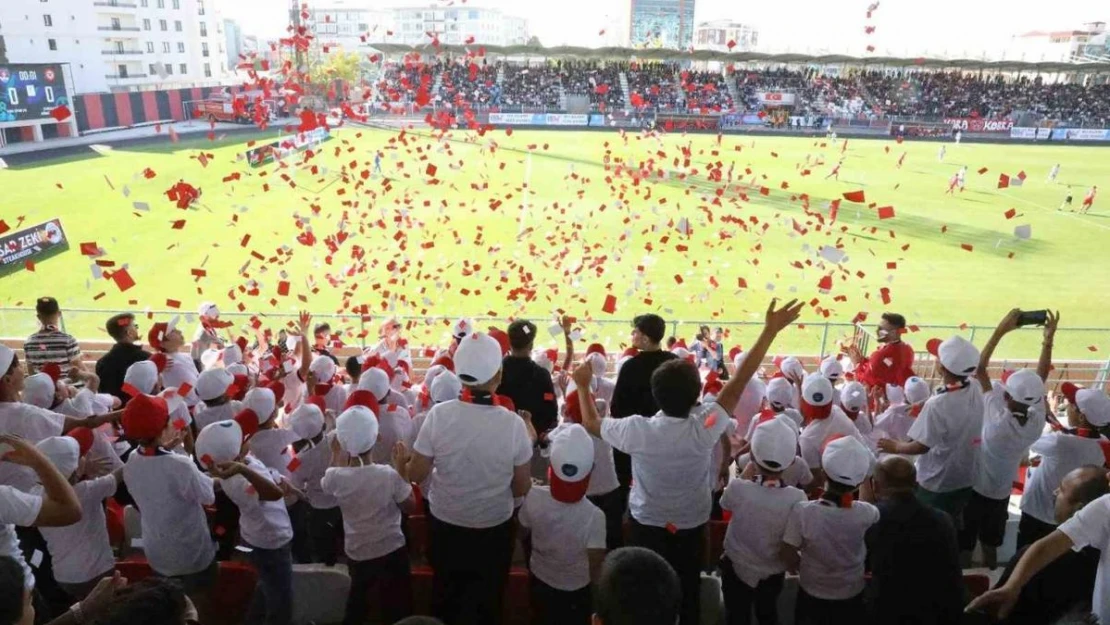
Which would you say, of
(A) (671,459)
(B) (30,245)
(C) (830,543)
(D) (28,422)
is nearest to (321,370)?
(D) (28,422)

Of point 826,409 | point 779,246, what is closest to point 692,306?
point 779,246

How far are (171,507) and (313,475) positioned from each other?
0.80 metres

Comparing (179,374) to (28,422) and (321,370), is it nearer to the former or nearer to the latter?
(321,370)

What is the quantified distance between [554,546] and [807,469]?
4.60ft

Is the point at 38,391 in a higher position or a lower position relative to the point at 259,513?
higher

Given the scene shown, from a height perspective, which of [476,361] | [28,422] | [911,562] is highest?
[476,361]

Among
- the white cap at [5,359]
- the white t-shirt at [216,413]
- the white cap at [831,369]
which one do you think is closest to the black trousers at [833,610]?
the white cap at [831,369]

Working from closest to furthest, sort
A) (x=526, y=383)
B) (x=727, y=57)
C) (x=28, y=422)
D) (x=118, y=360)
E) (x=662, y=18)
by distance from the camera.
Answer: (x=28, y=422), (x=526, y=383), (x=118, y=360), (x=727, y=57), (x=662, y=18)

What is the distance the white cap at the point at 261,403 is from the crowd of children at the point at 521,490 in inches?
0.8

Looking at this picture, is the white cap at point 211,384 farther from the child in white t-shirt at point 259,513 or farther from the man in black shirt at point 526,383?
the man in black shirt at point 526,383

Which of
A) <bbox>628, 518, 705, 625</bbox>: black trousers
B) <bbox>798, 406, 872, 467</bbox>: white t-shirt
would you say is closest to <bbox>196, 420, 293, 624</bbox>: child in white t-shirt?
<bbox>628, 518, 705, 625</bbox>: black trousers

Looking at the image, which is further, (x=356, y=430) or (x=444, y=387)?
(x=444, y=387)

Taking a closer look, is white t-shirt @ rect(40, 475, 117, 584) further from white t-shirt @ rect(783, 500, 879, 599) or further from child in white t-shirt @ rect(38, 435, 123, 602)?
white t-shirt @ rect(783, 500, 879, 599)

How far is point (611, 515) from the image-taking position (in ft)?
12.7
